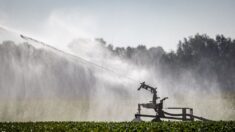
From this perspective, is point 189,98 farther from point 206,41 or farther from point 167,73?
point 206,41

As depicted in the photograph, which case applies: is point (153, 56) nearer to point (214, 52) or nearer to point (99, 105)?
point (214, 52)

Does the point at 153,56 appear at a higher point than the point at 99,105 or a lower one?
higher

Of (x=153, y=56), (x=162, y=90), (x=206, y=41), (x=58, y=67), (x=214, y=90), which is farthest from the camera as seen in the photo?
(x=206, y=41)

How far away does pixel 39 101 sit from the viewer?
6500 centimetres

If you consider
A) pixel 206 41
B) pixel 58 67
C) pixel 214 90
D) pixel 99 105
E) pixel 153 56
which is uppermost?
pixel 206 41

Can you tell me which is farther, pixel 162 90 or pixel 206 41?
pixel 206 41

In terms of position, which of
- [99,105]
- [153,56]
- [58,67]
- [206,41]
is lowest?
[99,105]

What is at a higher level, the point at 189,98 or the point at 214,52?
the point at 214,52

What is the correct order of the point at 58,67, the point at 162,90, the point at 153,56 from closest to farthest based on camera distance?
the point at 162,90 → the point at 58,67 → the point at 153,56

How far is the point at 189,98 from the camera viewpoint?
5362 centimetres

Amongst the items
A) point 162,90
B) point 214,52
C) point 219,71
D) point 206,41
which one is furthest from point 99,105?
point 206,41

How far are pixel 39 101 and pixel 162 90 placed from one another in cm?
2770

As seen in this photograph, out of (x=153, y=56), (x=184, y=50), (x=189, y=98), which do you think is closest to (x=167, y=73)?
(x=153, y=56)

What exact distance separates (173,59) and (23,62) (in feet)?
119
